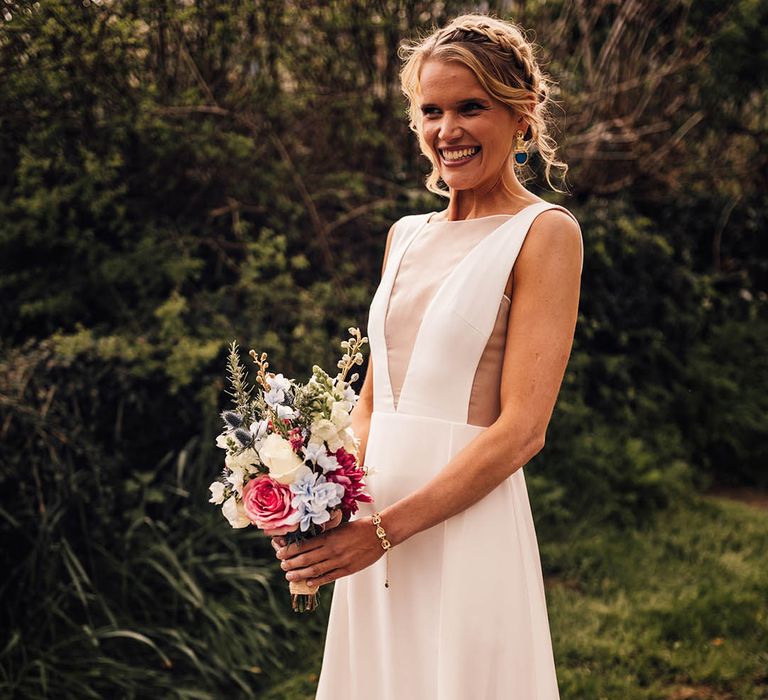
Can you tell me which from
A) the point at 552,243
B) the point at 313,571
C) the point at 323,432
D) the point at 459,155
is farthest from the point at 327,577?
the point at 459,155

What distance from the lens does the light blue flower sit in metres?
1.70

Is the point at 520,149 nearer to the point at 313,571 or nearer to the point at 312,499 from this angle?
the point at 312,499

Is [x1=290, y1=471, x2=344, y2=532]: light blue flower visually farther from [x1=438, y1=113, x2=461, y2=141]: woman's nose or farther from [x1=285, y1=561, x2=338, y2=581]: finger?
[x1=438, y1=113, x2=461, y2=141]: woman's nose

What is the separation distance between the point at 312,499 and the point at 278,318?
3.25 m

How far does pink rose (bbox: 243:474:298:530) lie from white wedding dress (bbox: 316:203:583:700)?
1.37ft

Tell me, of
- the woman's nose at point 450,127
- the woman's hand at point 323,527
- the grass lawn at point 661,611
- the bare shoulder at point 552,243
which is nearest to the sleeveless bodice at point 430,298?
the bare shoulder at point 552,243

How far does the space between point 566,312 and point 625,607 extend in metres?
A: 3.13

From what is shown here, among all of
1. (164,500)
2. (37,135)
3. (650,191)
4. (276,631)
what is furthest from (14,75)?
(650,191)

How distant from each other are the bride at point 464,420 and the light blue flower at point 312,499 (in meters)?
0.12

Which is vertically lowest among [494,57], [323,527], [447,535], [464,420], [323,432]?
[447,535]

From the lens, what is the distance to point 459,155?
2.06 meters

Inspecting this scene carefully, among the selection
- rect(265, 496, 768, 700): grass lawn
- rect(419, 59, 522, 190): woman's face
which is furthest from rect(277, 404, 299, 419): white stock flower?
rect(265, 496, 768, 700): grass lawn

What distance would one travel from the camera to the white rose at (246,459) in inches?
70.1

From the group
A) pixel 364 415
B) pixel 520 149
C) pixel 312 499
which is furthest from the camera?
pixel 364 415
